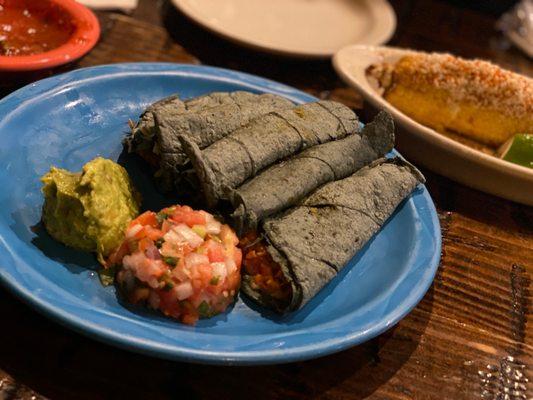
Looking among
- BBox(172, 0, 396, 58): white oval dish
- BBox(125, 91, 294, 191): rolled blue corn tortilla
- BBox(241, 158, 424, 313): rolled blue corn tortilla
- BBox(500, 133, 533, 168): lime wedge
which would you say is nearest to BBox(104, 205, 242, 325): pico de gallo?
BBox(241, 158, 424, 313): rolled blue corn tortilla

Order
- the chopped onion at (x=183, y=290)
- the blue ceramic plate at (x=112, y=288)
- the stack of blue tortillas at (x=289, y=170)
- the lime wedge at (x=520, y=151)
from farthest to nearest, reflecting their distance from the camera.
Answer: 1. the lime wedge at (x=520, y=151)
2. the stack of blue tortillas at (x=289, y=170)
3. the chopped onion at (x=183, y=290)
4. the blue ceramic plate at (x=112, y=288)

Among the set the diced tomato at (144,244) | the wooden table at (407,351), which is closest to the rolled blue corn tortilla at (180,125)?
the diced tomato at (144,244)

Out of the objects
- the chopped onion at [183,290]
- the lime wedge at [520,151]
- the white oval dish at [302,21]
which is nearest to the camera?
the chopped onion at [183,290]

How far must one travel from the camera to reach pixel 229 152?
217 cm

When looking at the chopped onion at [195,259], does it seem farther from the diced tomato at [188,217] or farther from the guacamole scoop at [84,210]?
the guacamole scoop at [84,210]

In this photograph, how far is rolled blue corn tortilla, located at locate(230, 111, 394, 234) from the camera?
80.0 inches

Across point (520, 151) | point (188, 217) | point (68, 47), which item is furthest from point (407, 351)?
point (68, 47)

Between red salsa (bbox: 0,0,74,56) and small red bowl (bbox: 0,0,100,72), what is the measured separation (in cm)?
3

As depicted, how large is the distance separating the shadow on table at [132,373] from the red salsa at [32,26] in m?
1.44

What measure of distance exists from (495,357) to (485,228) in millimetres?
828

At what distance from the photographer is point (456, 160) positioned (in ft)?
9.46

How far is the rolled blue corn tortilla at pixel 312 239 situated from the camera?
1913 millimetres

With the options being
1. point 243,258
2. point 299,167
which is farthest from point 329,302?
point 299,167

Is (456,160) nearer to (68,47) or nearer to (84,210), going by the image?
(84,210)
